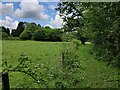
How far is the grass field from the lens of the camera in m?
5.07

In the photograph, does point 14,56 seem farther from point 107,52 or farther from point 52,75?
point 107,52

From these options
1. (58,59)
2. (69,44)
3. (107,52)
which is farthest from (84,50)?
(107,52)

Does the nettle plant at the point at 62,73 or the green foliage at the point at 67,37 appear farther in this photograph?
the green foliage at the point at 67,37

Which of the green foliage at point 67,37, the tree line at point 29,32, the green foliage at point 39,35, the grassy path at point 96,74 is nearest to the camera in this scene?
the tree line at point 29,32

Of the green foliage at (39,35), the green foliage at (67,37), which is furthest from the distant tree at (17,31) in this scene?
the green foliage at (67,37)

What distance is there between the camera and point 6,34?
3797 millimetres

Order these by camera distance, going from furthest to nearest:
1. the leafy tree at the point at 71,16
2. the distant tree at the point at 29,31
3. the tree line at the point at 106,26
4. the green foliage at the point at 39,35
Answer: the leafy tree at the point at 71,16, the tree line at the point at 106,26, the green foliage at the point at 39,35, the distant tree at the point at 29,31

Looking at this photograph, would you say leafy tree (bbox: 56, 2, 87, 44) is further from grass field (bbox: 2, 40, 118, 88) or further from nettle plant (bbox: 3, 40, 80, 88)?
nettle plant (bbox: 3, 40, 80, 88)

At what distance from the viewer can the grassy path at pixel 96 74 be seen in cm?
530

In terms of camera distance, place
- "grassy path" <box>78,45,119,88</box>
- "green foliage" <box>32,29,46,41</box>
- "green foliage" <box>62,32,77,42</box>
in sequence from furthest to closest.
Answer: "green foliage" <box>62,32,77,42</box> → "grassy path" <box>78,45,119,88</box> → "green foliage" <box>32,29,46,41</box>

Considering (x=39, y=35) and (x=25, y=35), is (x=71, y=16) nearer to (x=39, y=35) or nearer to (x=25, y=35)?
(x=39, y=35)

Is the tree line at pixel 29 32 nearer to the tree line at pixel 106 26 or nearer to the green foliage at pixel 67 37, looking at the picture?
the tree line at pixel 106 26

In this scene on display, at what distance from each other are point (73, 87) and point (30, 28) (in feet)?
4.45

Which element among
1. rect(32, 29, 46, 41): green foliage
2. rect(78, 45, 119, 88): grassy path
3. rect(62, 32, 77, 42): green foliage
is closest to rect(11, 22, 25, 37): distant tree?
rect(32, 29, 46, 41): green foliage
